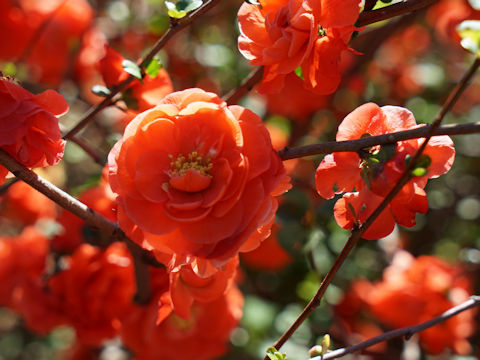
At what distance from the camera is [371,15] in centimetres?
69

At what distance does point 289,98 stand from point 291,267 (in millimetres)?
454

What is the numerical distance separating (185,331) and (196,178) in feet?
1.99

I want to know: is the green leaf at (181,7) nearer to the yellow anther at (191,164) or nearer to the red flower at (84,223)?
the yellow anther at (191,164)

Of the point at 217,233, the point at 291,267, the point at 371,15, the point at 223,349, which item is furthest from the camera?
the point at 291,267

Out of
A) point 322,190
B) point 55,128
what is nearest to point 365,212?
point 322,190

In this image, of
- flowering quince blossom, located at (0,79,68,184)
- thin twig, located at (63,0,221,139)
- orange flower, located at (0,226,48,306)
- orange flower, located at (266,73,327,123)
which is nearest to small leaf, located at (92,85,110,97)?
thin twig, located at (63,0,221,139)

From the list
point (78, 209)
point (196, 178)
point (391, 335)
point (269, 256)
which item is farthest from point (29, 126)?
point (269, 256)

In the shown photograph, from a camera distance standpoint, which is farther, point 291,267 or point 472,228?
point 472,228

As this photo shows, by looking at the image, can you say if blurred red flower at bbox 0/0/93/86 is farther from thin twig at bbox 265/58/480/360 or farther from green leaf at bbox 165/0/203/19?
thin twig at bbox 265/58/480/360

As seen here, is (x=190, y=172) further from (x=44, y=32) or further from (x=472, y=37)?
(x=44, y=32)

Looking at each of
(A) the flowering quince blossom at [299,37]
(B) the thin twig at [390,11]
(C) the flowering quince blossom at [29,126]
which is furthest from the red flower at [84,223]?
(B) the thin twig at [390,11]

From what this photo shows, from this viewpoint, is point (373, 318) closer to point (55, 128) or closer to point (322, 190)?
point (322, 190)

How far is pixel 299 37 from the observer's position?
0.64 metres

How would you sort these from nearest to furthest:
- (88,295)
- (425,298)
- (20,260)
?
(88,295) → (425,298) → (20,260)
